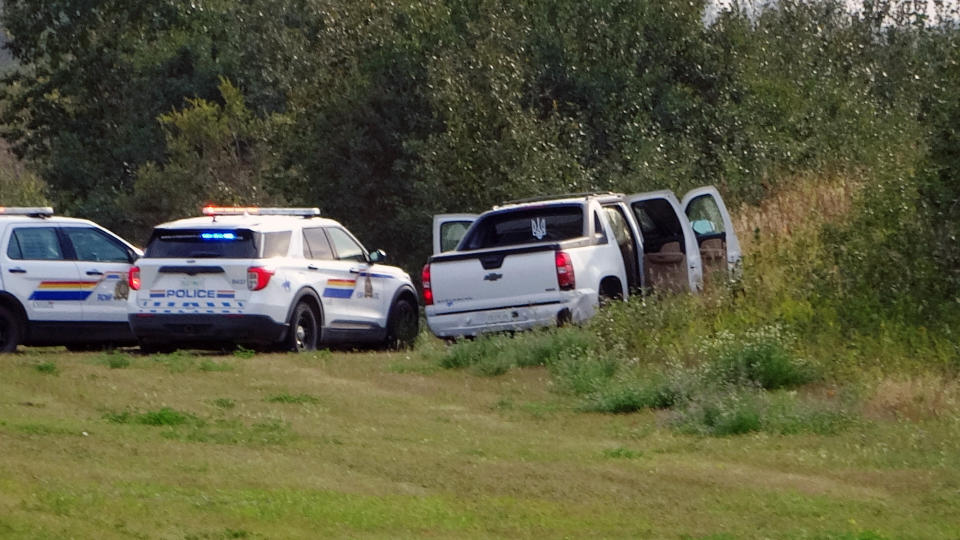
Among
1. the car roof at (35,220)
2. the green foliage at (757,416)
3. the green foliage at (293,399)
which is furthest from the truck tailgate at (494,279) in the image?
the car roof at (35,220)

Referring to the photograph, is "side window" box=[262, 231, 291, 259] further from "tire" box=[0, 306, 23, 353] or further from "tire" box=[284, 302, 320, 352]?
"tire" box=[0, 306, 23, 353]

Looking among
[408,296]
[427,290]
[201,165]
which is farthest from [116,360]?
[201,165]

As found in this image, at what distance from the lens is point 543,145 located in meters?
24.5

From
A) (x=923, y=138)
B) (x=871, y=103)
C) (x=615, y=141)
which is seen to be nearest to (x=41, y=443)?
(x=923, y=138)

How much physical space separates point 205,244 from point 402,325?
349cm

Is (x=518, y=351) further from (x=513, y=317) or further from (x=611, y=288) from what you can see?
(x=611, y=288)

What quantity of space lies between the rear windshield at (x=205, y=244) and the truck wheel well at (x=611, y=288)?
3732mm

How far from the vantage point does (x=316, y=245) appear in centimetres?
1761

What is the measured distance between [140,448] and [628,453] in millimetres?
3108

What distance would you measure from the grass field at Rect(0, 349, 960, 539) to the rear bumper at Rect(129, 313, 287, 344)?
2451 mm

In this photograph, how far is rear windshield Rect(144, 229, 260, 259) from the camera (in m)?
16.5

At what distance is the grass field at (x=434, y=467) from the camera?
7.61 m

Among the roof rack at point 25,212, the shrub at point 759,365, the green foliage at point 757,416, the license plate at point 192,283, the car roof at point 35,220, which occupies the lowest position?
the green foliage at point 757,416

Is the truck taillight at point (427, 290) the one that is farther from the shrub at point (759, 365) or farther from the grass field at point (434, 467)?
the shrub at point (759, 365)
